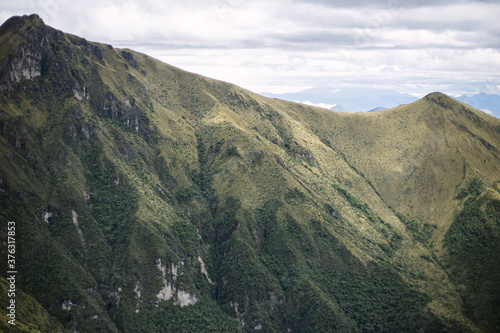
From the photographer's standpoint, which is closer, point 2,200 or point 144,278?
point 2,200

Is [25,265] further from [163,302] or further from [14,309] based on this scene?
[163,302]

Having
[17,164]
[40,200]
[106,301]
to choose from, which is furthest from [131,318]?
[17,164]

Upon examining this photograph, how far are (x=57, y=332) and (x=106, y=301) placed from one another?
37003mm

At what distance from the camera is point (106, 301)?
188 metres

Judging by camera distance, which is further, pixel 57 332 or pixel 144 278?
pixel 144 278

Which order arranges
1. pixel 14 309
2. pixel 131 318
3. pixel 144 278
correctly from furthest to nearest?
pixel 144 278, pixel 131 318, pixel 14 309

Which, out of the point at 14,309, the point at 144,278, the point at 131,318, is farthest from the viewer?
the point at 144,278

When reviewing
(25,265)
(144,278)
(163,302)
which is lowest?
(163,302)

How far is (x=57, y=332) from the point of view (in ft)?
497

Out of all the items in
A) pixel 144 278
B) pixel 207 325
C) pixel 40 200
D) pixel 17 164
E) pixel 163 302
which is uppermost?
pixel 17 164

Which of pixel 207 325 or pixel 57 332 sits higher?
pixel 57 332

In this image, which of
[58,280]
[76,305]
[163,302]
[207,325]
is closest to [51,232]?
[58,280]

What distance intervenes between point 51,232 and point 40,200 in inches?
714

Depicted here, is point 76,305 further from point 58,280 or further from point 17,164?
point 17,164
